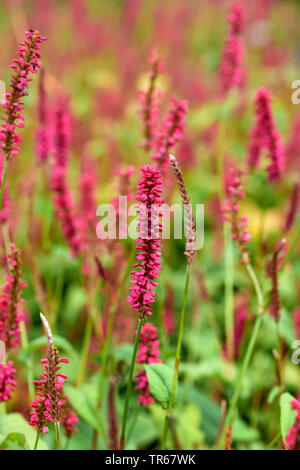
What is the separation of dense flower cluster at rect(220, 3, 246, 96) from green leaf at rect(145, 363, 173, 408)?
136 cm

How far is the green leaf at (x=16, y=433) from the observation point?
4.65ft

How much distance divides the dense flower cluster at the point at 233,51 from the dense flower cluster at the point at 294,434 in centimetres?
142

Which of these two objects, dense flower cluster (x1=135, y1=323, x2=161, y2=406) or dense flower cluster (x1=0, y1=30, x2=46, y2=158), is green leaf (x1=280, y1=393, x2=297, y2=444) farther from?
dense flower cluster (x1=0, y1=30, x2=46, y2=158)

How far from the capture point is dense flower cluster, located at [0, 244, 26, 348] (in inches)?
55.7

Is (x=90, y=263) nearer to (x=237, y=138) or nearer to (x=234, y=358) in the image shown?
(x=234, y=358)

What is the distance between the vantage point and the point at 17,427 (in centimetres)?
150

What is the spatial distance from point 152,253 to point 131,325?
128cm

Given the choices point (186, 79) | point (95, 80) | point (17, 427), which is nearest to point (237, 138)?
point (186, 79)

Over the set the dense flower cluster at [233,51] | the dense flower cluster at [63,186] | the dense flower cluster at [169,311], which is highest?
the dense flower cluster at [233,51]

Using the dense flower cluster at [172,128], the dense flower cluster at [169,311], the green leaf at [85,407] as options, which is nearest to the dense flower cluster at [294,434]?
the green leaf at [85,407]

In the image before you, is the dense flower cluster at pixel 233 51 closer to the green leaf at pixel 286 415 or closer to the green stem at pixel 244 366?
the green stem at pixel 244 366

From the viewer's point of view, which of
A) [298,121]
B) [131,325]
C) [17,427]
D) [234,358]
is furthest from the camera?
[298,121]

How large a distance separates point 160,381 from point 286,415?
0.33 m

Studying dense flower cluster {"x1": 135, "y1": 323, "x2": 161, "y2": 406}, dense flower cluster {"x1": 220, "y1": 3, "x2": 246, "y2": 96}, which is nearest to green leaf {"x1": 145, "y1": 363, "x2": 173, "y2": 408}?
dense flower cluster {"x1": 135, "y1": 323, "x2": 161, "y2": 406}
